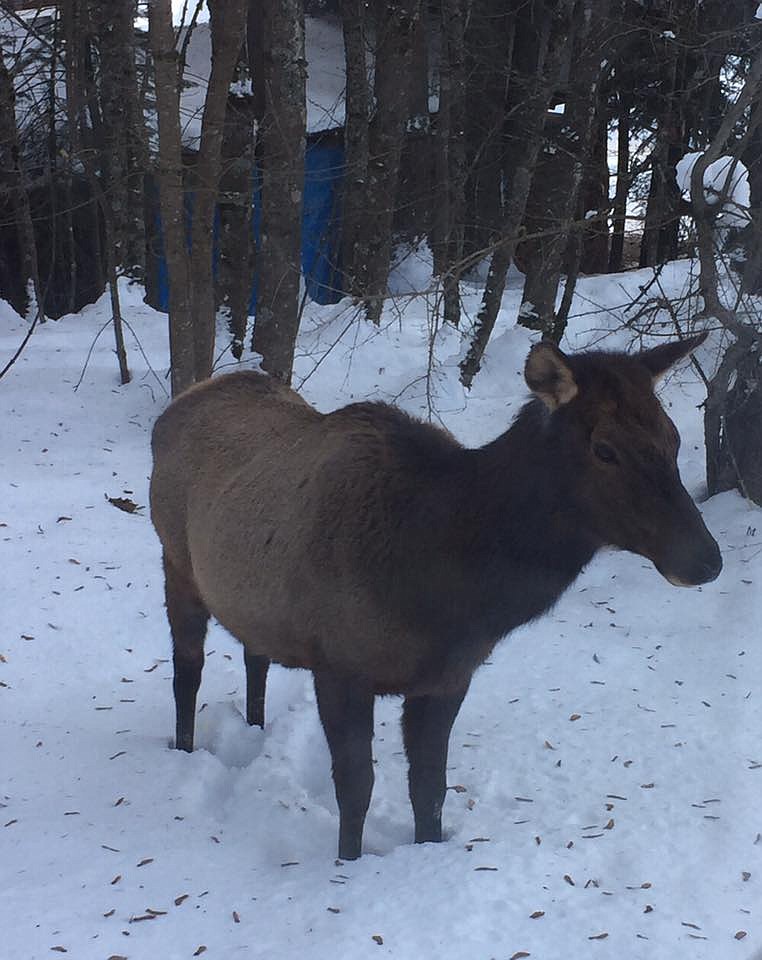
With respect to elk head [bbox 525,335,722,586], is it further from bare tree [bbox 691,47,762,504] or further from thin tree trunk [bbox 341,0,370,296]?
thin tree trunk [bbox 341,0,370,296]

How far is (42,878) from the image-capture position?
370cm

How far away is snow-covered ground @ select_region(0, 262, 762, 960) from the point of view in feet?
11.0

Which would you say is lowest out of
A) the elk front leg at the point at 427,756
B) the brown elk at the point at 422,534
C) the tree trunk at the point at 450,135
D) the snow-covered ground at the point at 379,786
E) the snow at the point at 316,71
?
the snow-covered ground at the point at 379,786

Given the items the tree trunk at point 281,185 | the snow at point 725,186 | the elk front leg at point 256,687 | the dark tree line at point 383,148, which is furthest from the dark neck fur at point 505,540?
the tree trunk at point 281,185

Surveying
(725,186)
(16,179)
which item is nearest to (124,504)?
(725,186)

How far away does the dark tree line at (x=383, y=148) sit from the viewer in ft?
23.6

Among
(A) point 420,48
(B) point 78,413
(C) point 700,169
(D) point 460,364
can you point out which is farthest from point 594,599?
(A) point 420,48

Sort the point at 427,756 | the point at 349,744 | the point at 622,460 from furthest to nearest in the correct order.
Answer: the point at 427,756, the point at 349,744, the point at 622,460

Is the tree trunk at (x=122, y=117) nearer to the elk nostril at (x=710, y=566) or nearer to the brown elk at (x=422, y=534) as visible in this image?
the brown elk at (x=422, y=534)

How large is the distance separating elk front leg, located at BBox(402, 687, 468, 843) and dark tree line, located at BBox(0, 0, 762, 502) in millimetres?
2537

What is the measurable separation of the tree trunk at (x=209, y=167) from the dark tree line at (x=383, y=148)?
0.06 feet

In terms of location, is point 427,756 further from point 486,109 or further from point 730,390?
point 486,109

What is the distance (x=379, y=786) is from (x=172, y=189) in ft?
16.8

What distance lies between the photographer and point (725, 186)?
5.65 m
